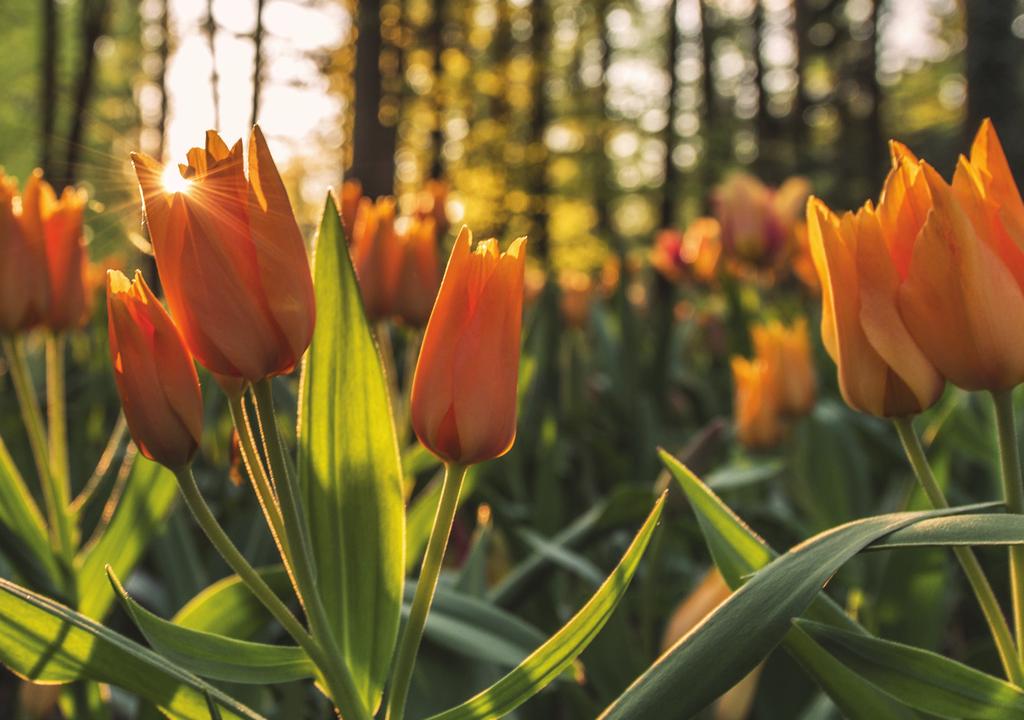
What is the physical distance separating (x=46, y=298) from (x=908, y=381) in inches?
40.1

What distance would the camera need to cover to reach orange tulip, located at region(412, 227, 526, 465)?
0.67 metres

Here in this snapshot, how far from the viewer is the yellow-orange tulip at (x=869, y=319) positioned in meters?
0.69

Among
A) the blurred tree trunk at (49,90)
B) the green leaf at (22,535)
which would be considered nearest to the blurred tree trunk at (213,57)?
the blurred tree trunk at (49,90)

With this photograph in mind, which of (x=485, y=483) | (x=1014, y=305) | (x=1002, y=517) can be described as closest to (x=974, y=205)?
(x=1014, y=305)

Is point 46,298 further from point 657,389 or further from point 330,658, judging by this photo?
point 657,389

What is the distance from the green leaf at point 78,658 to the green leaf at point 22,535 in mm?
510

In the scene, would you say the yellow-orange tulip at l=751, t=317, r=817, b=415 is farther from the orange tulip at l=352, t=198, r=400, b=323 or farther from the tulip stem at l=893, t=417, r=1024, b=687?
the tulip stem at l=893, t=417, r=1024, b=687

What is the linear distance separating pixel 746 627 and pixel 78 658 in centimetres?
40

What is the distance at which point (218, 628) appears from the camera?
105 centimetres

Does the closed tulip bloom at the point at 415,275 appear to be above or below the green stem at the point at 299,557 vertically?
above

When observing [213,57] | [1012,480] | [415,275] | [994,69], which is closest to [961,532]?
[1012,480]

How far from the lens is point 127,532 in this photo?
3.92 ft

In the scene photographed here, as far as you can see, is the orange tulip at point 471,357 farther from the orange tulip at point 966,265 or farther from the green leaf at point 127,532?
the green leaf at point 127,532

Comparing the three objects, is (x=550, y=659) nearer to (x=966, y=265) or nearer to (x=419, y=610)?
(x=419, y=610)
